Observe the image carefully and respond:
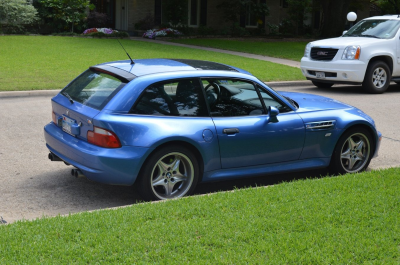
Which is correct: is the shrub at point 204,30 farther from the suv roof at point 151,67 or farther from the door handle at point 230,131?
the door handle at point 230,131

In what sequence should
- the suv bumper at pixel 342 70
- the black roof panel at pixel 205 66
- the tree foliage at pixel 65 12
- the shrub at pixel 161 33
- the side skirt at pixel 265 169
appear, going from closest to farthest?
1. the side skirt at pixel 265 169
2. the black roof panel at pixel 205 66
3. the suv bumper at pixel 342 70
4. the tree foliage at pixel 65 12
5. the shrub at pixel 161 33

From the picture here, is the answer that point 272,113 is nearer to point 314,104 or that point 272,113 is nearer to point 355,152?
point 314,104

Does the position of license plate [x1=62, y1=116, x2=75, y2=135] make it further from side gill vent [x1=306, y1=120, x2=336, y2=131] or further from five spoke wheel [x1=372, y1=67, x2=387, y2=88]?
five spoke wheel [x1=372, y1=67, x2=387, y2=88]

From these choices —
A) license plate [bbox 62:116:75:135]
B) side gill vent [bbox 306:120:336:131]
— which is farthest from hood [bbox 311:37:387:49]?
license plate [bbox 62:116:75:135]

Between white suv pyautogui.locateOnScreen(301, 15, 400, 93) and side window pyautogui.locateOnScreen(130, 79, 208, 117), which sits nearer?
side window pyautogui.locateOnScreen(130, 79, 208, 117)

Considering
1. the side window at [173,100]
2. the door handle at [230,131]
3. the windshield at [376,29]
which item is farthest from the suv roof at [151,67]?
the windshield at [376,29]

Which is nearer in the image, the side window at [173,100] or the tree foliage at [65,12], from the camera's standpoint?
A: the side window at [173,100]

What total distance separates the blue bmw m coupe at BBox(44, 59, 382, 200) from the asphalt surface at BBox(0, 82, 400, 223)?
40cm

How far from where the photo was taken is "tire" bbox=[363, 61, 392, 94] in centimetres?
1423

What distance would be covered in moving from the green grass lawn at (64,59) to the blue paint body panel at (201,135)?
7407mm

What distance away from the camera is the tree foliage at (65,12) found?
3012cm

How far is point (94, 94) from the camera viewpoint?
5898mm

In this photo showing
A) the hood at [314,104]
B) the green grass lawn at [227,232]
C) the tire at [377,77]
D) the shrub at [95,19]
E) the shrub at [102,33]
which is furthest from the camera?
the shrub at [95,19]

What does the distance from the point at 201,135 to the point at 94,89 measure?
1269 mm
